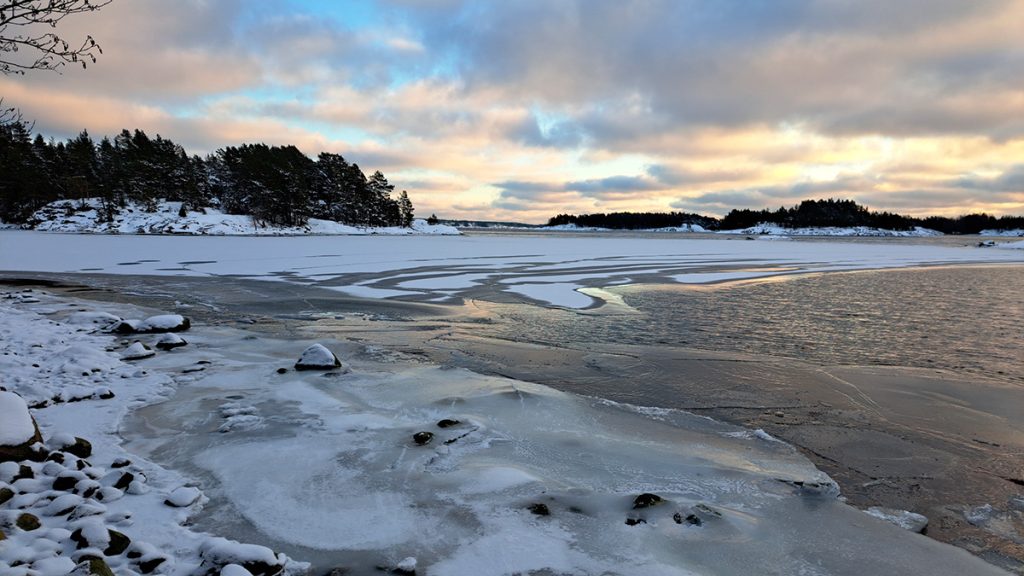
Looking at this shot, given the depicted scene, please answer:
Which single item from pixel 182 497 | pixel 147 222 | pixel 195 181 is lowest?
pixel 182 497

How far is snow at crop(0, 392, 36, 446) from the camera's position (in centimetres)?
386

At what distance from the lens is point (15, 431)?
3928 millimetres

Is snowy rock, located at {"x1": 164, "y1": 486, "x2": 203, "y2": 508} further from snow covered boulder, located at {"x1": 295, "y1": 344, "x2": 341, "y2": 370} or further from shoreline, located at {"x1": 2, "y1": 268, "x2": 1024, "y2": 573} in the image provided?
shoreline, located at {"x1": 2, "y1": 268, "x2": 1024, "y2": 573}

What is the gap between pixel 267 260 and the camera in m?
28.1

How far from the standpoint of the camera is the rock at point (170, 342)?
8.73 m

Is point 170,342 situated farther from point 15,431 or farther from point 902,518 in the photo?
point 902,518

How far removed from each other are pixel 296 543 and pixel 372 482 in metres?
0.91

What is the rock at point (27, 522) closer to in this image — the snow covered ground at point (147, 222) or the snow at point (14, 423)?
the snow at point (14, 423)

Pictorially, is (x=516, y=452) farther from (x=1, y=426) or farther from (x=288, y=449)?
(x=1, y=426)

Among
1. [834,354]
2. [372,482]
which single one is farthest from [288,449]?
[834,354]

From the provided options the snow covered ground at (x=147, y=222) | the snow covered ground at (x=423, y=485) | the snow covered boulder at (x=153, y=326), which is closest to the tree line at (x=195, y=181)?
the snow covered ground at (x=147, y=222)

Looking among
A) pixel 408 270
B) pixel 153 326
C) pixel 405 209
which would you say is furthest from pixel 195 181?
pixel 153 326

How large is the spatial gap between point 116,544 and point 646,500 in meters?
3.33

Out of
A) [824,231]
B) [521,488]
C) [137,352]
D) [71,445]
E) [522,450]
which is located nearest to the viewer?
[521,488]
